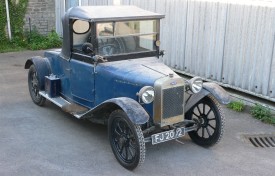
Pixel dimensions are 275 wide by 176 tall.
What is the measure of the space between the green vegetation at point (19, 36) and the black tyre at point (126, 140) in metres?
8.45

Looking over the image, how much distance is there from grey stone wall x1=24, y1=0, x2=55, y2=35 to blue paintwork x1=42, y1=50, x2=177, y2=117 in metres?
7.60

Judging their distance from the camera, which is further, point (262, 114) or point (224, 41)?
point (224, 41)

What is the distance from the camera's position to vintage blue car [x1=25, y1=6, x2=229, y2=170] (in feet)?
16.7

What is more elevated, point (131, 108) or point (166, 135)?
point (131, 108)

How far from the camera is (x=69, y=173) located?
5.00m

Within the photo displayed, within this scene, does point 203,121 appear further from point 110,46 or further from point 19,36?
point 19,36

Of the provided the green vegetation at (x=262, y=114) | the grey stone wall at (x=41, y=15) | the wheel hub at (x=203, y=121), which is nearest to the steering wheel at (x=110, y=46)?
the wheel hub at (x=203, y=121)

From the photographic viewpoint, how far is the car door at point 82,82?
5.99 meters

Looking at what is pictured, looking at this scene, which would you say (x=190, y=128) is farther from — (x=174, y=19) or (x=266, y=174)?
(x=174, y=19)

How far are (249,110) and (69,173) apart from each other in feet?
12.7

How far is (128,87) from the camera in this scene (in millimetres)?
5441

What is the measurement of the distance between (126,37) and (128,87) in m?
0.94

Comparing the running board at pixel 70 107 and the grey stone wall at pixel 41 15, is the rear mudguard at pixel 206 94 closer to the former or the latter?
the running board at pixel 70 107

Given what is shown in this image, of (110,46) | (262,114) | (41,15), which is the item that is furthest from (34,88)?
(41,15)
